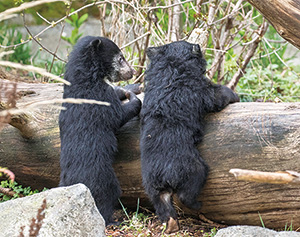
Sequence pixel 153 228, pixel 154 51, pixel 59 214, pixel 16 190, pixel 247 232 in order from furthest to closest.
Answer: pixel 16 190 → pixel 154 51 → pixel 153 228 → pixel 247 232 → pixel 59 214

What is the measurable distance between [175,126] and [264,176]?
2.01 metres

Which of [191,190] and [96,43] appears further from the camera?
[96,43]

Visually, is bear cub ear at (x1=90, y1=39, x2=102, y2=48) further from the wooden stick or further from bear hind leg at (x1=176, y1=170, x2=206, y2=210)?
the wooden stick

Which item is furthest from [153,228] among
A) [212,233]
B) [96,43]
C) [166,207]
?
[96,43]

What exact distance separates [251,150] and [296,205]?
0.61 meters

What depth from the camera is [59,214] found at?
2959 millimetres

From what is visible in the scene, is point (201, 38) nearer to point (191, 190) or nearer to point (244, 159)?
point (244, 159)

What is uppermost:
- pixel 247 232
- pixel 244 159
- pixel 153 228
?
pixel 244 159

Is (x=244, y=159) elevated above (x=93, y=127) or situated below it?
below

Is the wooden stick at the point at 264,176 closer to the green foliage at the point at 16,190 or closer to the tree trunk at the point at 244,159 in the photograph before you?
the tree trunk at the point at 244,159

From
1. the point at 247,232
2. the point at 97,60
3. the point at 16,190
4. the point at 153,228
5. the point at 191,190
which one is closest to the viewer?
the point at 247,232

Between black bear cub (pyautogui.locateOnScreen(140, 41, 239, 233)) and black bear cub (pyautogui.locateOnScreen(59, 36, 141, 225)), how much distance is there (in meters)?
0.37

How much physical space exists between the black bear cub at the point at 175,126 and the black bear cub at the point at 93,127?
14.6 inches

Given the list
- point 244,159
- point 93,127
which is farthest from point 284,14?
point 93,127
